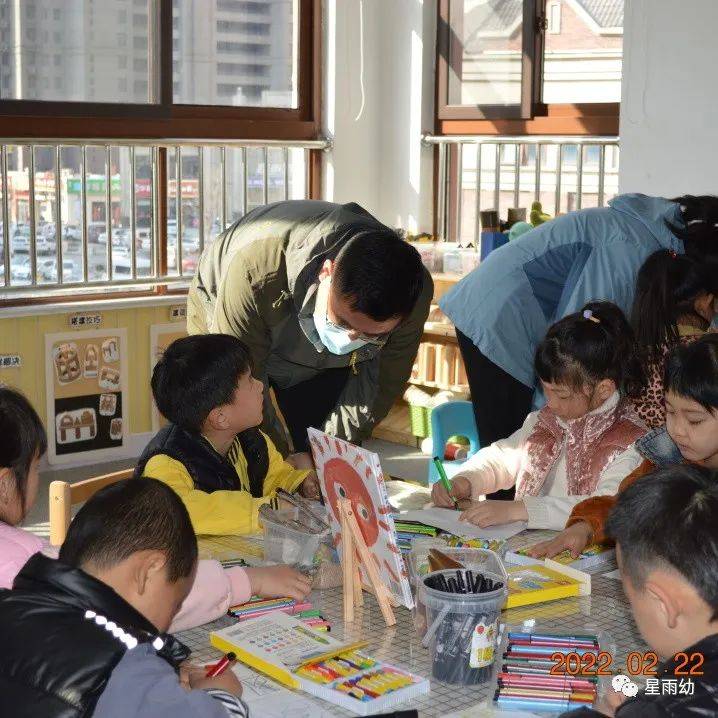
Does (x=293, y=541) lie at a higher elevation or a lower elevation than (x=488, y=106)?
lower

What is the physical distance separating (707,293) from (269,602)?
1.27m

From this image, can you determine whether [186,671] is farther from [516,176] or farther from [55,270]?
[516,176]

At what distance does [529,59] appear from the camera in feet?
16.5

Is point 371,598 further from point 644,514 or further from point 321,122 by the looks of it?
point 321,122

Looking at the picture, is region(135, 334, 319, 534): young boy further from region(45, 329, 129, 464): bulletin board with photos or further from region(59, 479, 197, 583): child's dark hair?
region(45, 329, 129, 464): bulletin board with photos

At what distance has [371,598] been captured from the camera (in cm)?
178

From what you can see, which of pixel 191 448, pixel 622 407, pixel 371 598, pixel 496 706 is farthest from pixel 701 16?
pixel 496 706

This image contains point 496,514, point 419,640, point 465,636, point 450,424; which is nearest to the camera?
point 465,636

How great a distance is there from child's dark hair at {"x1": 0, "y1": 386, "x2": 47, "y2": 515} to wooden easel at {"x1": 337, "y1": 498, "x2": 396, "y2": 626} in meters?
0.48

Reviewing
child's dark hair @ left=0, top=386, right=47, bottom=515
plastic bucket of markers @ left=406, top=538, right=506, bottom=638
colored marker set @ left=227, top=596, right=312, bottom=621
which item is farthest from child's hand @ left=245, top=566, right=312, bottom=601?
child's dark hair @ left=0, top=386, right=47, bottom=515

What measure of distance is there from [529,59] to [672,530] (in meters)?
4.13

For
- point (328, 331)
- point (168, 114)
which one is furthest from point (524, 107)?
point (328, 331)

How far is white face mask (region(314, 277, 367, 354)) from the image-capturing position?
2.44 m

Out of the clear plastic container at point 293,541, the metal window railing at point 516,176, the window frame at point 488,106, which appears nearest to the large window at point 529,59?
the window frame at point 488,106
